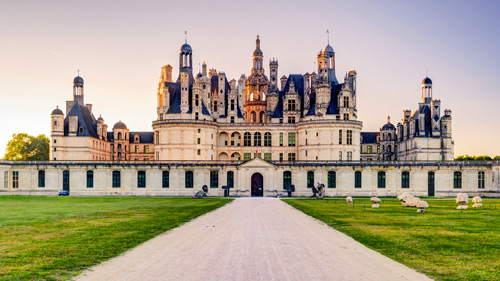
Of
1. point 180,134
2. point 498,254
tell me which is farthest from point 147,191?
point 498,254

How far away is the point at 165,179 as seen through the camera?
82312 mm

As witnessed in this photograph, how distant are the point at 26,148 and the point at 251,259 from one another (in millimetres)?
111188

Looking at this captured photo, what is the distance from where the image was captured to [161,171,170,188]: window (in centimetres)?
8212

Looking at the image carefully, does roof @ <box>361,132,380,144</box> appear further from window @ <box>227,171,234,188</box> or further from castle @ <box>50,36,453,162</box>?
window @ <box>227,171,234,188</box>

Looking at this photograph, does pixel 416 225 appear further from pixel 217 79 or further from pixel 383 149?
pixel 383 149

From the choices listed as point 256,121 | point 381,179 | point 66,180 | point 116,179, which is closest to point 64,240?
point 116,179

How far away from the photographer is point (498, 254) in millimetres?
19422

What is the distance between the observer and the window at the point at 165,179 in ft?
269

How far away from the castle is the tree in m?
19.5

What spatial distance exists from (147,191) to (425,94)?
60.6 m

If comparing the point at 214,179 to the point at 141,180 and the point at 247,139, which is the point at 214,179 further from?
the point at 247,139

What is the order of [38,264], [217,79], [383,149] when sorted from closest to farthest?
1. [38,264]
2. [217,79]
3. [383,149]

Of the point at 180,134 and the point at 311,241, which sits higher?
the point at 180,134

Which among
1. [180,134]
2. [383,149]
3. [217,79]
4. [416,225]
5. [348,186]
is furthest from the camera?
[383,149]
